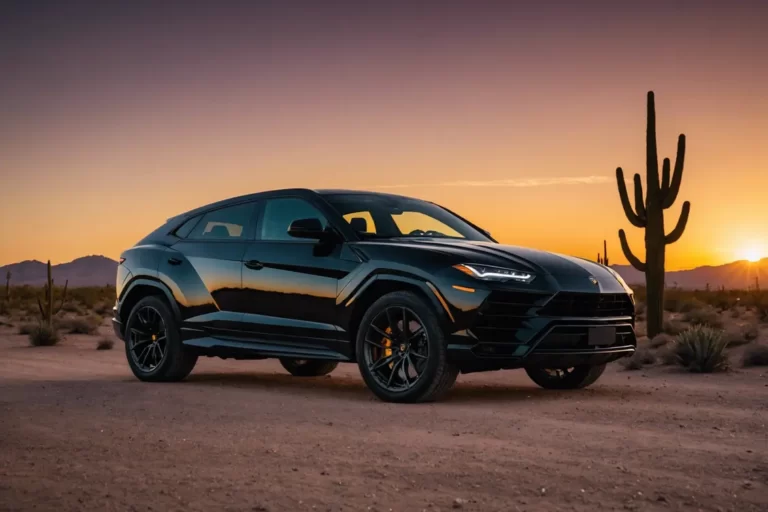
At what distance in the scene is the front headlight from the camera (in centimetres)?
903

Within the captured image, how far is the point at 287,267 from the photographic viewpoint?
33.9 ft

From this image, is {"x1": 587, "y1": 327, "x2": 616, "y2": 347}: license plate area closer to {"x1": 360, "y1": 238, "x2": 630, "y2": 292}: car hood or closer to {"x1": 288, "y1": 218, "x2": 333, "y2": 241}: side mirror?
{"x1": 360, "y1": 238, "x2": 630, "y2": 292}: car hood

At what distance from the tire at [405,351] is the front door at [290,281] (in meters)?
0.42

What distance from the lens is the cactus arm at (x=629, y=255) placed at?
66.1 ft

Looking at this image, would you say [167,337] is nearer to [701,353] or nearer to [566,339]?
[566,339]

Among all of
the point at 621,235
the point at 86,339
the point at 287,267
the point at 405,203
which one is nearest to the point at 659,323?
the point at 621,235

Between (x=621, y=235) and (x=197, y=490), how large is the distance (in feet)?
55.3

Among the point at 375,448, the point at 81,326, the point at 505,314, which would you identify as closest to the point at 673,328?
the point at 505,314

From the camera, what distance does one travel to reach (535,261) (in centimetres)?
947

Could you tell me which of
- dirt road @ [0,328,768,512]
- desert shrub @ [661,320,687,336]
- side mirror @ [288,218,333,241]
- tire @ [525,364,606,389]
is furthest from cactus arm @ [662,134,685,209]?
side mirror @ [288,218,333,241]

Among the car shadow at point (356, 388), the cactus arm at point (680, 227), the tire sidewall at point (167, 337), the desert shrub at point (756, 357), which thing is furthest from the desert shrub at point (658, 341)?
the tire sidewall at point (167, 337)

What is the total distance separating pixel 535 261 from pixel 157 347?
4.74 m

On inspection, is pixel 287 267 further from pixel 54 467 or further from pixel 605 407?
pixel 54 467

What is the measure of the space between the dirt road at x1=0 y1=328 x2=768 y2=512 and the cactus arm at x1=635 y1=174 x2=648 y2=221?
28.8 feet
